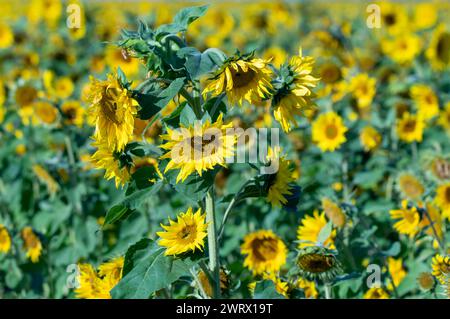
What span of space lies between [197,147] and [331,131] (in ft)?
5.27

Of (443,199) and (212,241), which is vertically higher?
(443,199)

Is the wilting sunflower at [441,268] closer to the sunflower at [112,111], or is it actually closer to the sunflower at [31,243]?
the sunflower at [112,111]

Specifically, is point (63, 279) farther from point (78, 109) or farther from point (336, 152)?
point (336, 152)

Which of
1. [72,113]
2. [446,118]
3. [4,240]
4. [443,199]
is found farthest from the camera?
[446,118]

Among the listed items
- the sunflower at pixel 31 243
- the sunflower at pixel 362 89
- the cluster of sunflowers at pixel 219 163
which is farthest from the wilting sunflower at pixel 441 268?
the sunflower at pixel 362 89

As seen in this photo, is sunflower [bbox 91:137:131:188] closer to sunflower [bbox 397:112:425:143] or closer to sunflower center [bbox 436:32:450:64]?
sunflower [bbox 397:112:425:143]

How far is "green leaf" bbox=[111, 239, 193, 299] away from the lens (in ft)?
5.21

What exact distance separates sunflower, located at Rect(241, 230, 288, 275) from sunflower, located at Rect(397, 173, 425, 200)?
0.53 meters

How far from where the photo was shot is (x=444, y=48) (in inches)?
158

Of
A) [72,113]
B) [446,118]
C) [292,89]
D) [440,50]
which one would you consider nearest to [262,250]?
[292,89]

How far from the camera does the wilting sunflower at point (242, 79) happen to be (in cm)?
159

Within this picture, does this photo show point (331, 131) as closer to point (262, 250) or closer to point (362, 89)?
point (362, 89)

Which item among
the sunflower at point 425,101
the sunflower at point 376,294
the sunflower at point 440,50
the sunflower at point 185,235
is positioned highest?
the sunflower at point 440,50

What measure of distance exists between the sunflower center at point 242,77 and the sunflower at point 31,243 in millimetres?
1304
